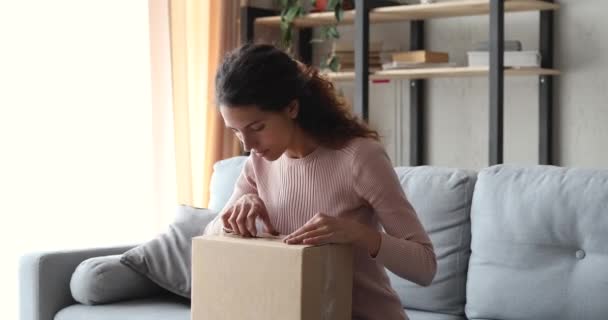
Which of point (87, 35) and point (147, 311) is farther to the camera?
point (87, 35)

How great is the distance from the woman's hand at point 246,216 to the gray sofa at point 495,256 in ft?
2.82

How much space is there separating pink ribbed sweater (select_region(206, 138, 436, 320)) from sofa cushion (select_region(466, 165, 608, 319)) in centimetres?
69

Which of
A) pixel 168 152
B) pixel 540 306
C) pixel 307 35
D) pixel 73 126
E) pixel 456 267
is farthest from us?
pixel 307 35

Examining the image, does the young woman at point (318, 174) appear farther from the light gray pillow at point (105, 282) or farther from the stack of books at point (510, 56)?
the stack of books at point (510, 56)

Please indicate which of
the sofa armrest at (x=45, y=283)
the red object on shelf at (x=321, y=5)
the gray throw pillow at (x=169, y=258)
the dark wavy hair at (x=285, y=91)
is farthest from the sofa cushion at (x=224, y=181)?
the dark wavy hair at (x=285, y=91)

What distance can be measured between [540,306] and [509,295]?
89mm

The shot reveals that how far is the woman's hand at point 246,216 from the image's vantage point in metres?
1.62

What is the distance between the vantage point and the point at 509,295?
233cm

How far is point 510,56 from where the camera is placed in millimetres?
3352

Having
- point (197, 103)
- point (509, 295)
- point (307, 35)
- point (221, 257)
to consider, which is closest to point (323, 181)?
point (221, 257)

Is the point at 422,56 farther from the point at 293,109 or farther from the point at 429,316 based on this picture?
the point at 293,109

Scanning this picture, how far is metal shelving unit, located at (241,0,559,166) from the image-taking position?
128 inches

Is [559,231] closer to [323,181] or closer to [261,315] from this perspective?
[323,181]

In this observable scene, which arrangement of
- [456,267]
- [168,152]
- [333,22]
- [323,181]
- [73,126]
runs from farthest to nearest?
[333,22]
[168,152]
[73,126]
[456,267]
[323,181]
